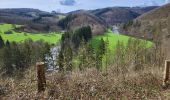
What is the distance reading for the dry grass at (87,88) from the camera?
380 inches

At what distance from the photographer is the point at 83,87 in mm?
10281

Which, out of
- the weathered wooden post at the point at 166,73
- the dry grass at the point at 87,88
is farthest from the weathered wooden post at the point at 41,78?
the weathered wooden post at the point at 166,73

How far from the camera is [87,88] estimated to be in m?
10.3

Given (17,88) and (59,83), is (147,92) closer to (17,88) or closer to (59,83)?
(59,83)

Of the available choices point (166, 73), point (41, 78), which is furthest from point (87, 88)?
point (166, 73)

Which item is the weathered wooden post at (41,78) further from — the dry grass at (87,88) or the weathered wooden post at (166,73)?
the weathered wooden post at (166,73)

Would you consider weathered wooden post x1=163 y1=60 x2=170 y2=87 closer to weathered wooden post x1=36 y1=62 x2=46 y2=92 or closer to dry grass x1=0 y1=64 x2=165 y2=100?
dry grass x1=0 y1=64 x2=165 y2=100

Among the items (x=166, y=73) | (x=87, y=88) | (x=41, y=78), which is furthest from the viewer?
(x=166, y=73)

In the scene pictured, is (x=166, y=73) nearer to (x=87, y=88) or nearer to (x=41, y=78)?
(x=87, y=88)

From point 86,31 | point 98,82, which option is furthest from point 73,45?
point 98,82

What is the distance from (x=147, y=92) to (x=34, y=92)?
335cm

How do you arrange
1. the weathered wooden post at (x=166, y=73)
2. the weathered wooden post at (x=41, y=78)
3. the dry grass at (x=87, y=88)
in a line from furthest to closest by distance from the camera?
the weathered wooden post at (x=166, y=73) < the weathered wooden post at (x=41, y=78) < the dry grass at (x=87, y=88)

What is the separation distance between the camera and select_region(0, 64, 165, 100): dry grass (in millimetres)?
9656

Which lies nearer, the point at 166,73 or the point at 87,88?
the point at 87,88
